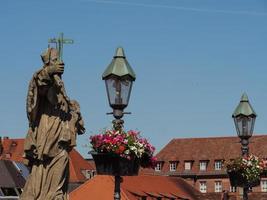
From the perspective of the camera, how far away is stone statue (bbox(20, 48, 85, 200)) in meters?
7.59

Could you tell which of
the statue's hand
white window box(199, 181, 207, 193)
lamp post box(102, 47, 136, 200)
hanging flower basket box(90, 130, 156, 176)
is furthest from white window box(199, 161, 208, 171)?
the statue's hand

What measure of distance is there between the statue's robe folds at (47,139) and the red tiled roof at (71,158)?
248ft

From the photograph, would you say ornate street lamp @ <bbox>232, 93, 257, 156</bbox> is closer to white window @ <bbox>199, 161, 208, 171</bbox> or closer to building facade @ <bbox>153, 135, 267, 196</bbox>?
building facade @ <bbox>153, 135, 267, 196</bbox>

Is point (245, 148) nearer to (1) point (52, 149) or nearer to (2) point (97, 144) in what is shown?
(2) point (97, 144)

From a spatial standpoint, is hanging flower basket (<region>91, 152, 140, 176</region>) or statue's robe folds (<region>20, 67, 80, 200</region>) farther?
hanging flower basket (<region>91, 152, 140, 176</region>)

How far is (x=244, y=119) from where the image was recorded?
54.0ft

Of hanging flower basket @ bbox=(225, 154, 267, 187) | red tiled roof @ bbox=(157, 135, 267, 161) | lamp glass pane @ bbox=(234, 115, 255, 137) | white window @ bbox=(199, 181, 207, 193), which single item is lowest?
hanging flower basket @ bbox=(225, 154, 267, 187)

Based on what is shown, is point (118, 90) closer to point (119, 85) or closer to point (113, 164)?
point (119, 85)

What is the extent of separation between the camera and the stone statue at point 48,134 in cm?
759

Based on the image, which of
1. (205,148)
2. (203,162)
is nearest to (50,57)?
(203,162)

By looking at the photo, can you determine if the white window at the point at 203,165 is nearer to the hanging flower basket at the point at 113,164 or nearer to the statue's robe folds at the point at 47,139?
the hanging flower basket at the point at 113,164

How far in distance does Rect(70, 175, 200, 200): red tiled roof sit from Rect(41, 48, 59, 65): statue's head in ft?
161

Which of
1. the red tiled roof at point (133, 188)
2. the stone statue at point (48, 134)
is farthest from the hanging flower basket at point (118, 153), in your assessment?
the red tiled roof at point (133, 188)

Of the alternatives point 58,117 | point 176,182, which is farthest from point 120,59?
point 176,182
